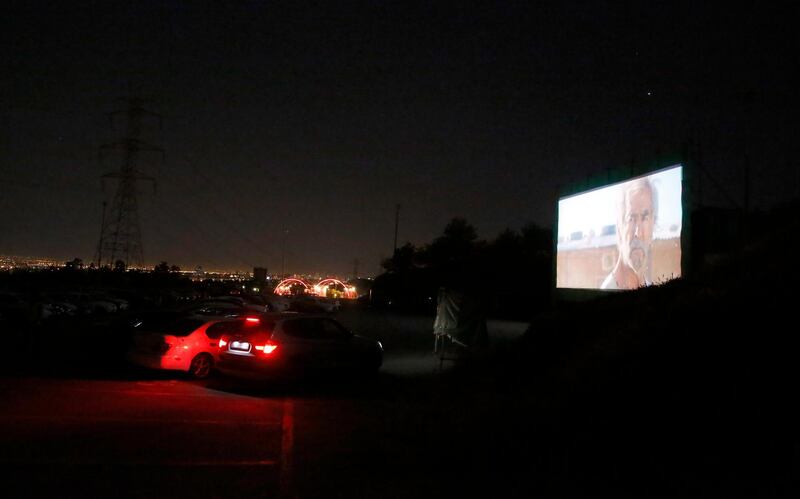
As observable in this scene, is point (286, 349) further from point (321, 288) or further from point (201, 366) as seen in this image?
point (321, 288)

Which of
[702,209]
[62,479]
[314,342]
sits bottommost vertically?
[62,479]

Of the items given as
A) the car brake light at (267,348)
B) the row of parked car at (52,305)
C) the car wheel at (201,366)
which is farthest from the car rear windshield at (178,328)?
the row of parked car at (52,305)

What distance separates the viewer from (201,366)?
1552 centimetres

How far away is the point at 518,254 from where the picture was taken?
224 ft

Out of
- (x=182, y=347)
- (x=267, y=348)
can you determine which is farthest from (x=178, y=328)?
(x=267, y=348)

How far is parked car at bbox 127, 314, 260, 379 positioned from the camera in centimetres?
1533

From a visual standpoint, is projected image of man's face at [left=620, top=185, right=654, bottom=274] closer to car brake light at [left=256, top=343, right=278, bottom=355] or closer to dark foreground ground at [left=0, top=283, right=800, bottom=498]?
dark foreground ground at [left=0, top=283, right=800, bottom=498]

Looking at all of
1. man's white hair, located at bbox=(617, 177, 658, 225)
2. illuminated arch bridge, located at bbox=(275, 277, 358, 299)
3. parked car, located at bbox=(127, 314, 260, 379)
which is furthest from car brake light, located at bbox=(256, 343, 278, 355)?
illuminated arch bridge, located at bbox=(275, 277, 358, 299)

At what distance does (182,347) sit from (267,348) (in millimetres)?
2508

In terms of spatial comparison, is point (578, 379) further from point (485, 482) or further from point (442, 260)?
point (442, 260)

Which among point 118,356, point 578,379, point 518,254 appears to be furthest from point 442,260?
point 578,379

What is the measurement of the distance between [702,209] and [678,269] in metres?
4.24

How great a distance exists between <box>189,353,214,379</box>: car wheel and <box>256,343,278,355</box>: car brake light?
2082 millimetres

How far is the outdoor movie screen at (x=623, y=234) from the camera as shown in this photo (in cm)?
1989
